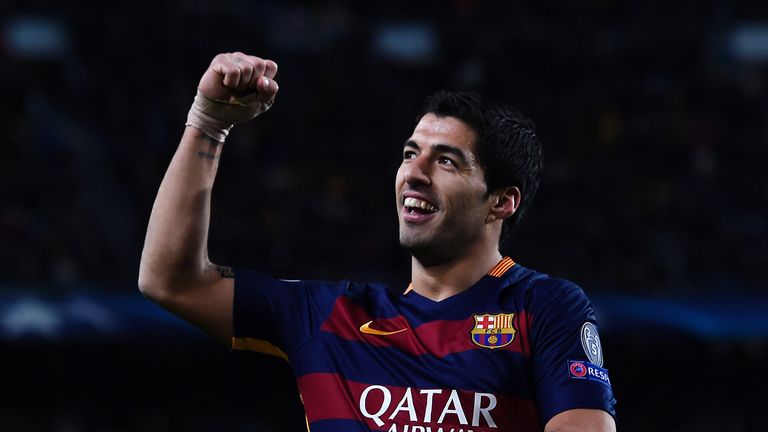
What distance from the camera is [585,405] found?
3.19m

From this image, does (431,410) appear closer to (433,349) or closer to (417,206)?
(433,349)

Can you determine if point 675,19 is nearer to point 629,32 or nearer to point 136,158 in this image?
point 629,32

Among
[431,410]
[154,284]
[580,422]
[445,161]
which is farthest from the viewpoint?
[445,161]

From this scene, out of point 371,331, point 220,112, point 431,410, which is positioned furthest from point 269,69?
point 431,410

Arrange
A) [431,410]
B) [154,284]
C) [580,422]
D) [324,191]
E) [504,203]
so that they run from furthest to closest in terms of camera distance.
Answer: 1. [324,191]
2. [504,203]
3. [154,284]
4. [431,410]
5. [580,422]

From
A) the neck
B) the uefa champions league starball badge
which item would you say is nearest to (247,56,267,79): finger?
the neck

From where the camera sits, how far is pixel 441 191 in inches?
145

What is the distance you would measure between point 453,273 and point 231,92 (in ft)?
3.18

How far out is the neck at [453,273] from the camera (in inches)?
148

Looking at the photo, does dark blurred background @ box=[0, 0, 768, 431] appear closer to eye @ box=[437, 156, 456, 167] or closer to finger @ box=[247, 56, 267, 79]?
eye @ box=[437, 156, 456, 167]

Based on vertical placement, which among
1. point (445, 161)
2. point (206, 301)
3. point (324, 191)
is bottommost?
point (206, 301)

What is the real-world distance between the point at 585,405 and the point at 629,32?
15067 millimetres

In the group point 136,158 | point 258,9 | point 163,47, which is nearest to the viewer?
point 136,158

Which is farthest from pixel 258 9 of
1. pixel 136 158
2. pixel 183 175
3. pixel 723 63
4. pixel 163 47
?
pixel 183 175
